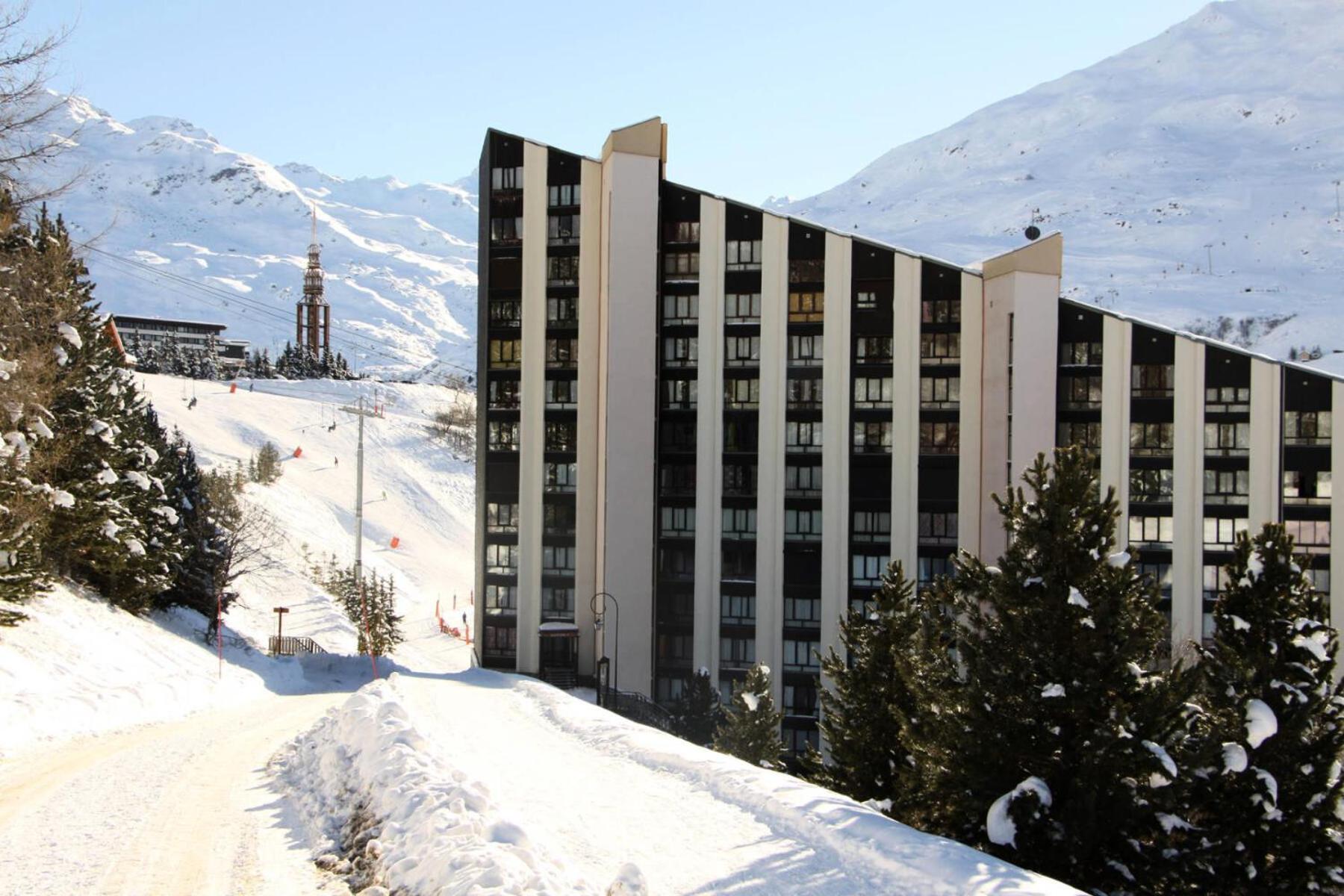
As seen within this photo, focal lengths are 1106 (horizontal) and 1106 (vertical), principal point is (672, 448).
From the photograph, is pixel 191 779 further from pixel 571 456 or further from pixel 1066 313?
pixel 1066 313

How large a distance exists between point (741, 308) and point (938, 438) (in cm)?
1286

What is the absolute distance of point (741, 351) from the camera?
61.1 m

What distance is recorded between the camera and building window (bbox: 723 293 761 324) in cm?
6081

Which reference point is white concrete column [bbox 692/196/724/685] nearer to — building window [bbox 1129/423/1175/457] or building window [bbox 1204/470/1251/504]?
building window [bbox 1129/423/1175/457]

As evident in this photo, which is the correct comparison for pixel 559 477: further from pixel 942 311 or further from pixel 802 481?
pixel 942 311

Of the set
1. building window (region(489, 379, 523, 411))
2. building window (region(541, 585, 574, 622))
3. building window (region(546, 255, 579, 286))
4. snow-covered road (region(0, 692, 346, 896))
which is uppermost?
building window (region(546, 255, 579, 286))

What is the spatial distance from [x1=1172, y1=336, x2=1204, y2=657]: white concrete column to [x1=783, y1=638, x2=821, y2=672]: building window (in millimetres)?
19798

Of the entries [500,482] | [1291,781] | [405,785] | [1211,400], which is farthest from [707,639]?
[405,785]

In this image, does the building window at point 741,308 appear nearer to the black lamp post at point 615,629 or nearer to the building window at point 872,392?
the building window at point 872,392

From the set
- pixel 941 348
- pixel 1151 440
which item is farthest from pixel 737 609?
pixel 1151 440

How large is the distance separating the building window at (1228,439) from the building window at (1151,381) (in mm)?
2997

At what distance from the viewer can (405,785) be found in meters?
15.1

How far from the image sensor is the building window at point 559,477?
6141cm


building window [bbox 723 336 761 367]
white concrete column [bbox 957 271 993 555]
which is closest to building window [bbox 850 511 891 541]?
white concrete column [bbox 957 271 993 555]
